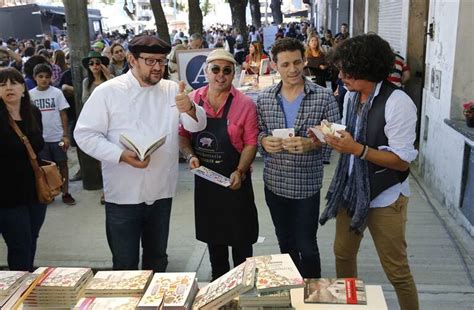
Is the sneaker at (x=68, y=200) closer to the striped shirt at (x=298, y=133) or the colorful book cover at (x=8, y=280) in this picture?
the striped shirt at (x=298, y=133)

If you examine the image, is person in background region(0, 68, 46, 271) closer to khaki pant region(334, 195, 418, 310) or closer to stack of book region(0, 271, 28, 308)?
stack of book region(0, 271, 28, 308)

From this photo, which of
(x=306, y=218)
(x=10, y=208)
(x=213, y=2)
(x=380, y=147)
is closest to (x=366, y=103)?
(x=380, y=147)

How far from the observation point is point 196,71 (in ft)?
21.8

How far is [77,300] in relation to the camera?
2.38m

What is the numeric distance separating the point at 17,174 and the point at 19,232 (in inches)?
16.6

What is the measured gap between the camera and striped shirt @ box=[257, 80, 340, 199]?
320 centimetres

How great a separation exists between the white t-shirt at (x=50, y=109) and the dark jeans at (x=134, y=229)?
3.01 m

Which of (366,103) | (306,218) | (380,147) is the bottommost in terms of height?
(306,218)

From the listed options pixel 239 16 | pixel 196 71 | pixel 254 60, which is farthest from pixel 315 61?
pixel 239 16

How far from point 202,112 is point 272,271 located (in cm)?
123

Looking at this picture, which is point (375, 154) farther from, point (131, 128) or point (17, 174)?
point (17, 174)

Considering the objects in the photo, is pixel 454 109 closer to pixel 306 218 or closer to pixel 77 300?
pixel 306 218

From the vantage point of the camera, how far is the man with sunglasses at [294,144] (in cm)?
319

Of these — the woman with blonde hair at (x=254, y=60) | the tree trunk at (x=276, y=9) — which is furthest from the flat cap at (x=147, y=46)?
the tree trunk at (x=276, y=9)
